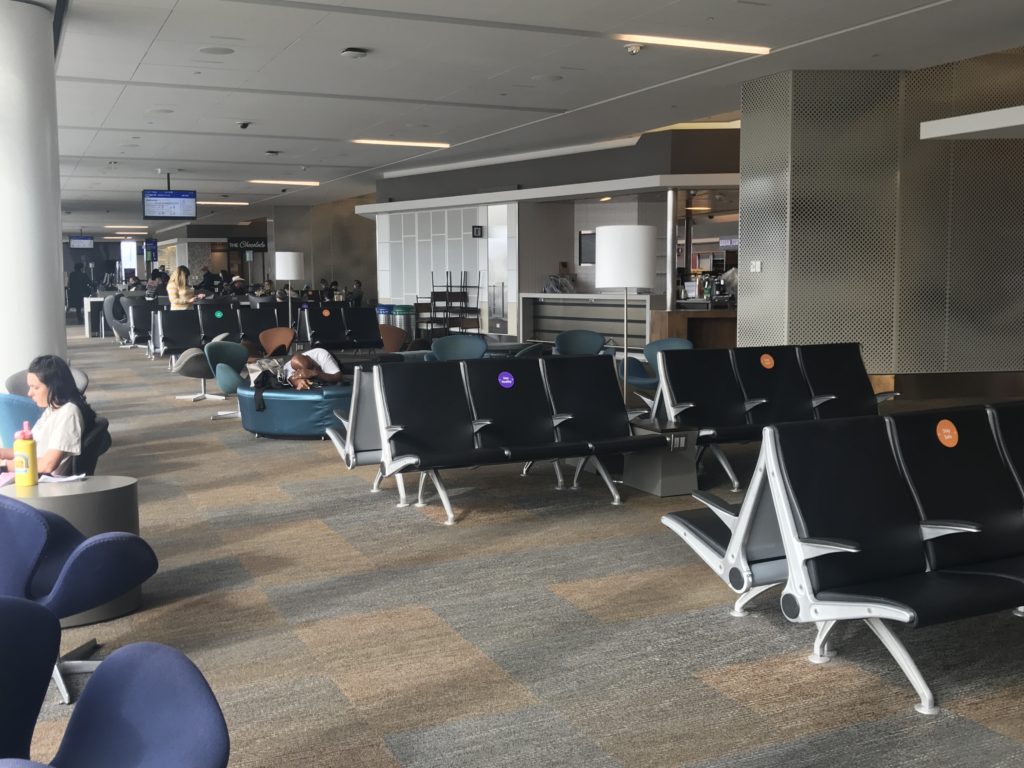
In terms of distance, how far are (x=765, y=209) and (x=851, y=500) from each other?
8368mm

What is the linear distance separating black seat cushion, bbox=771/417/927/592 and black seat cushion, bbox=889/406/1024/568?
Result: 0.09 m

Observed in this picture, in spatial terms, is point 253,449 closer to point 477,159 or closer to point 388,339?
point 388,339

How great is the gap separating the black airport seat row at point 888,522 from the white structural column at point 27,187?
559 cm

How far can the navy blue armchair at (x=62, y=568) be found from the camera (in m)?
3.24

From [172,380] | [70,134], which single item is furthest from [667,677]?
[70,134]

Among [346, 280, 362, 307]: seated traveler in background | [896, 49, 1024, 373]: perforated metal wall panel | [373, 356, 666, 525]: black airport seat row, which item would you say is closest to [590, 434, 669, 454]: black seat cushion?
[373, 356, 666, 525]: black airport seat row

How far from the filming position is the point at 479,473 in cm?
716

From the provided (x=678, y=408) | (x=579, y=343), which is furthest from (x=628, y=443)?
(x=579, y=343)

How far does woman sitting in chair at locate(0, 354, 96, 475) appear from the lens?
14.5ft

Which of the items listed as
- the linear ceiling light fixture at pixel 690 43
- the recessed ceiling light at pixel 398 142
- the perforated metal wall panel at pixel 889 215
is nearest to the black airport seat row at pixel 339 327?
the recessed ceiling light at pixel 398 142

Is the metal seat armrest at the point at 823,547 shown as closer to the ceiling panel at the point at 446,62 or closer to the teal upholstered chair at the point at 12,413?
the teal upholstered chair at the point at 12,413

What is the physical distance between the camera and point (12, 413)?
5488 mm

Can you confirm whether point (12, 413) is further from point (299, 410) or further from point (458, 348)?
point (458, 348)

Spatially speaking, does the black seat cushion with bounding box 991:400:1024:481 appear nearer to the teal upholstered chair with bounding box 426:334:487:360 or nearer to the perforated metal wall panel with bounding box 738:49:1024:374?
the teal upholstered chair with bounding box 426:334:487:360
